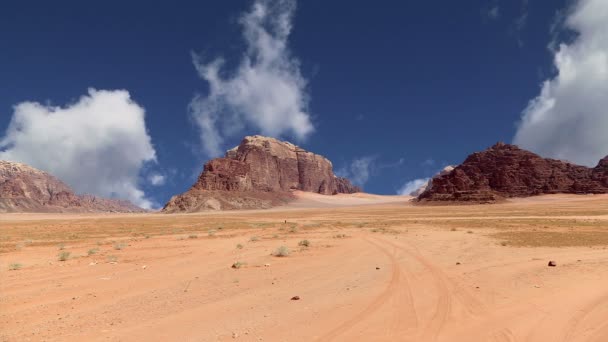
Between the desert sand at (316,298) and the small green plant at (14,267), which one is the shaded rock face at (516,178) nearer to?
the desert sand at (316,298)

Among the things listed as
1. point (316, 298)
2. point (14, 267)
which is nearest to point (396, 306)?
point (316, 298)

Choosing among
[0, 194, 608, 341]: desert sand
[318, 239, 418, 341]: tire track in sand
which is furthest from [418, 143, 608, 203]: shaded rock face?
[318, 239, 418, 341]: tire track in sand

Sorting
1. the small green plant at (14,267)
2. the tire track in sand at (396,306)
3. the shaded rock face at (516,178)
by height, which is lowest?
the tire track in sand at (396,306)

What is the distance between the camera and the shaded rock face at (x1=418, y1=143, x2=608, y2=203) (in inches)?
5133

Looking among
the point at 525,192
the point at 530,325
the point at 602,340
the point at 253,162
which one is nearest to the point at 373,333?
the point at 530,325

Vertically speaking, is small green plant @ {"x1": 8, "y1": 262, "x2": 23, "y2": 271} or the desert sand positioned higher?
small green plant @ {"x1": 8, "y1": 262, "x2": 23, "y2": 271}

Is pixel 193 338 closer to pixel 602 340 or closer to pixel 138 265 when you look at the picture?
pixel 602 340

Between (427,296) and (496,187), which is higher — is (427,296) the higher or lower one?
the lower one

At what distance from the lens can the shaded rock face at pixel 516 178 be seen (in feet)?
428

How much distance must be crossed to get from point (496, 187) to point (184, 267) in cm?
15179

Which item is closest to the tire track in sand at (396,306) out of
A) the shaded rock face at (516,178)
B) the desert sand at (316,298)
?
the desert sand at (316,298)

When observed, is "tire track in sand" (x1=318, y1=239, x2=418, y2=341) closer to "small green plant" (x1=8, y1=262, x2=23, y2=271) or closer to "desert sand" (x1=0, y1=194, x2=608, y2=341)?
"desert sand" (x1=0, y1=194, x2=608, y2=341)

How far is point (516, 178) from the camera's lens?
14225cm

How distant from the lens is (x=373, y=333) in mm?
5555
